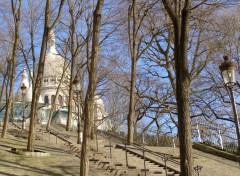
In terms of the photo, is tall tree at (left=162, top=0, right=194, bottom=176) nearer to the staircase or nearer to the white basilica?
the staircase

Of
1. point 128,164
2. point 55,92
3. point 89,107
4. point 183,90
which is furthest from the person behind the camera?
point 55,92

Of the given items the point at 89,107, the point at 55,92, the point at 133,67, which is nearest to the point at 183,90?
the point at 89,107

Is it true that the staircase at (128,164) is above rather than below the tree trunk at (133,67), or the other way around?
below

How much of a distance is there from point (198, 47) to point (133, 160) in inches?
530

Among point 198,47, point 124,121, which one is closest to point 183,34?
point 198,47

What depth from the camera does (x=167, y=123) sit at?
37.8 meters

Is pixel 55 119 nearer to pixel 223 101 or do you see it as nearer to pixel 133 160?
pixel 223 101

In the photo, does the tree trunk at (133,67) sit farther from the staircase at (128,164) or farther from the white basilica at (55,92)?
the white basilica at (55,92)

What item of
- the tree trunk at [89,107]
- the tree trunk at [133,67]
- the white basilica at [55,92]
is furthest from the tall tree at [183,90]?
the white basilica at [55,92]

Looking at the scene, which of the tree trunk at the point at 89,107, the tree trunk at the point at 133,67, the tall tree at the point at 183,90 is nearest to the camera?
the tall tree at the point at 183,90

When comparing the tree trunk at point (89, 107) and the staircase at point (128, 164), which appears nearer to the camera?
the tree trunk at point (89, 107)

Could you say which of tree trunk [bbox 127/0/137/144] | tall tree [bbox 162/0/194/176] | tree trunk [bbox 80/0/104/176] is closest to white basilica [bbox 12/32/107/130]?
tree trunk [bbox 127/0/137/144]

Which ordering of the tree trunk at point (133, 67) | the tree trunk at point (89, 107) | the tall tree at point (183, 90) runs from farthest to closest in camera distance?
1. the tree trunk at point (133, 67)
2. the tree trunk at point (89, 107)
3. the tall tree at point (183, 90)

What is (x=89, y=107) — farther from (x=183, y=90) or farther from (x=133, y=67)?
(x=133, y=67)
